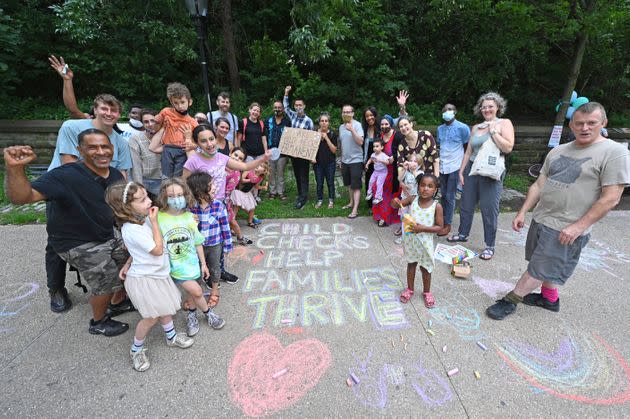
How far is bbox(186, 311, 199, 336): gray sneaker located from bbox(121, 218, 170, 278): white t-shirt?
54 centimetres

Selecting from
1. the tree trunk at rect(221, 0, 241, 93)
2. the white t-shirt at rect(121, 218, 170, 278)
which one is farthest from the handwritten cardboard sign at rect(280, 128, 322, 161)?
the tree trunk at rect(221, 0, 241, 93)

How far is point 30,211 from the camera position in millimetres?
5512

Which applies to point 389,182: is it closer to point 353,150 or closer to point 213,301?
point 353,150

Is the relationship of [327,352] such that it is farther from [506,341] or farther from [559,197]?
[559,197]

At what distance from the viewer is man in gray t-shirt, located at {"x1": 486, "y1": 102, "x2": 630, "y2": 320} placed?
2.33 metres

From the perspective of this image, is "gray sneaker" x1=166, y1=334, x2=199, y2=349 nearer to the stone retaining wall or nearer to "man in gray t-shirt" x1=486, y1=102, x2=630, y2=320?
"man in gray t-shirt" x1=486, y1=102, x2=630, y2=320

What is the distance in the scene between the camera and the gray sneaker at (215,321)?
8.86 ft

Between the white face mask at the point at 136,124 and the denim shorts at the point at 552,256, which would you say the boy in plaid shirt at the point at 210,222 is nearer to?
the white face mask at the point at 136,124

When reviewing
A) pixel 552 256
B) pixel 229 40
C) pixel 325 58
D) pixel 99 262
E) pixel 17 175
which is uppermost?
pixel 229 40

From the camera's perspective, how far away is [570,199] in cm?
250

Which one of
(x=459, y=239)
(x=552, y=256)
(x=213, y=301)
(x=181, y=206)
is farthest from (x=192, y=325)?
(x=459, y=239)

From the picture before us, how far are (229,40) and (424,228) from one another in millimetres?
8710

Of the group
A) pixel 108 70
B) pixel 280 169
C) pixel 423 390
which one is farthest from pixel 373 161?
pixel 108 70

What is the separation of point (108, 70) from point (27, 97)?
2.73 metres
